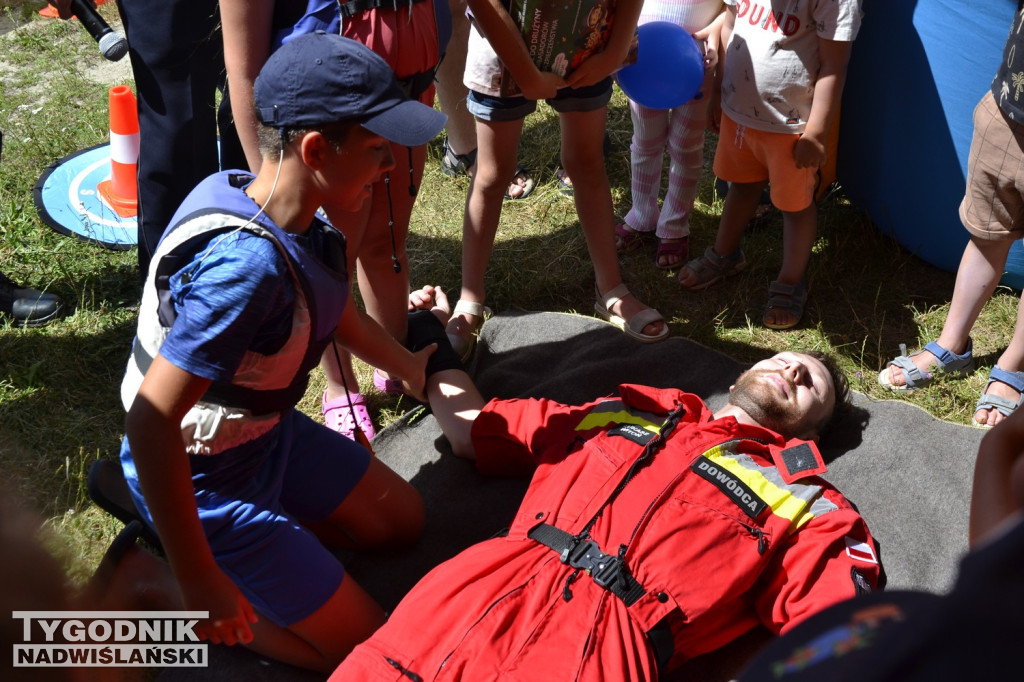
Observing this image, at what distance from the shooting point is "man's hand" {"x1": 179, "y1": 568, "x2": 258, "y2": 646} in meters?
1.89

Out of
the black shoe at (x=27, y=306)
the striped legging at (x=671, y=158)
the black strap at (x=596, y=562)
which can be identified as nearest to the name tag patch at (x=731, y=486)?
the black strap at (x=596, y=562)

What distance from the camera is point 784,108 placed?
3203 millimetres

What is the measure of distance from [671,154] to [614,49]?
0.95m

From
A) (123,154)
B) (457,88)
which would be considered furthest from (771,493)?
(123,154)

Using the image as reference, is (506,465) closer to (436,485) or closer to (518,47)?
(436,485)

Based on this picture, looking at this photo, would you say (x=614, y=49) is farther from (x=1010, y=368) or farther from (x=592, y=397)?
(x=1010, y=368)

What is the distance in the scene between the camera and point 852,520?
2484 mm

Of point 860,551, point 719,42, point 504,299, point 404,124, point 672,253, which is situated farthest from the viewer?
point 672,253

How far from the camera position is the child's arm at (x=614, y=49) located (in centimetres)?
290

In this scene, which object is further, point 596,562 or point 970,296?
point 970,296

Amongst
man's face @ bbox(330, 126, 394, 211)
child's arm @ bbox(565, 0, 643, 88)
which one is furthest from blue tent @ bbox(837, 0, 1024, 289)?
man's face @ bbox(330, 126, 394, 211)

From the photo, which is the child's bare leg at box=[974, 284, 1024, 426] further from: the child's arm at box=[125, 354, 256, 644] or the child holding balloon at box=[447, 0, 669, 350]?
the child's arm at box=[125, 354, 256, 644]

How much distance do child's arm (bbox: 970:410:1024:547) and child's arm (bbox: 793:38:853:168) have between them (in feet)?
6.53

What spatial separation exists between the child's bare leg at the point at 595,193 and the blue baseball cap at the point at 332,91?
4.43 ft
